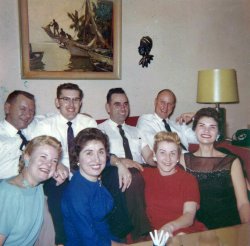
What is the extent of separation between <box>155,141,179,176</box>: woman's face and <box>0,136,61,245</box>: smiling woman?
0.51 metres

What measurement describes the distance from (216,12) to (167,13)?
0.56 m

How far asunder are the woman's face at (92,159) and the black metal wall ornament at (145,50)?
1.59 m

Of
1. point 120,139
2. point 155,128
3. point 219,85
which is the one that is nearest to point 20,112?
point 120,139

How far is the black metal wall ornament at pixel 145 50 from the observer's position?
2.73 m

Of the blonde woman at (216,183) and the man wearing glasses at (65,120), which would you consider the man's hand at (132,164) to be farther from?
the man wearing glasses at (65,120)

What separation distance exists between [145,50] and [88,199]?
1.83 meters

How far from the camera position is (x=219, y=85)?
259 centimetres

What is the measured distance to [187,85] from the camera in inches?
120

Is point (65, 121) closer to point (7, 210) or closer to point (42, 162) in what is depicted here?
point (42, 162)

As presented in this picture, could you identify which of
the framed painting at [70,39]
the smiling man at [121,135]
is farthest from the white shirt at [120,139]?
the framed painting at [70,39]

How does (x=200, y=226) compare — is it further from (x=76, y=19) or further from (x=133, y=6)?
(x=133, y=6)

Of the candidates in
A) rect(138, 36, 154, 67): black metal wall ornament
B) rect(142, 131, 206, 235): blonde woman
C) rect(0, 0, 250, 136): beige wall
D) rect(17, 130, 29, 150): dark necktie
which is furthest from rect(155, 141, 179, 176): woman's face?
rect(138, 36, 154, 67): black metal wall ornament

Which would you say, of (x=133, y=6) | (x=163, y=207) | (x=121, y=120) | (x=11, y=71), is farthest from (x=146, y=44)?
(x=163, y=207)

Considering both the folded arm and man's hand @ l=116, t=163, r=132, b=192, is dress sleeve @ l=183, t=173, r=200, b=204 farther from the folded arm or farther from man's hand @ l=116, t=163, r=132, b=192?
man's hand @ l=116, t=163, r=132, b=192
